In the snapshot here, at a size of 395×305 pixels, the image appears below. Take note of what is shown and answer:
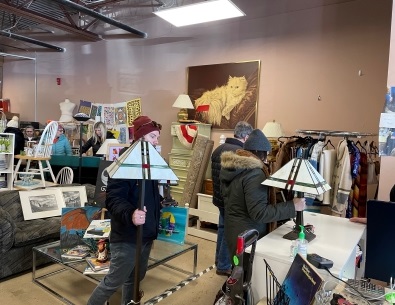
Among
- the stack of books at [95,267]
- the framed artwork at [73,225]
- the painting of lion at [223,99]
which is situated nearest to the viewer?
the stack of books at [95,267]

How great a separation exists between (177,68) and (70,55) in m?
Result: 3.50

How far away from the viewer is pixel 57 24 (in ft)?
20.6

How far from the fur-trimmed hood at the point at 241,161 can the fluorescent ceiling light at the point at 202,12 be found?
7.46ft

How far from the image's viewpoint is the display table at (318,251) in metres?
1.56

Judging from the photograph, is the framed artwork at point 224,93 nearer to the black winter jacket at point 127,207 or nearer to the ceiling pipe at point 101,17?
the ceiling pipe at point 101,17

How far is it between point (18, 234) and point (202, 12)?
332 centimetres

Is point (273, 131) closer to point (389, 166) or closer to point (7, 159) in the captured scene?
point (389, 166)

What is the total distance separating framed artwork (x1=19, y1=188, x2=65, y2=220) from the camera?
3.62m

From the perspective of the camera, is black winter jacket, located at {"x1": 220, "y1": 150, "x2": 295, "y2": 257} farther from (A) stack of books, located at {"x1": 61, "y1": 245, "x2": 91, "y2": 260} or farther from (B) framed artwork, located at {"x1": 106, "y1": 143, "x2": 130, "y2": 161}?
(B) framed artwork, located at {"x1": 106, "y1": 143, "x2": 130, "y2": 161}

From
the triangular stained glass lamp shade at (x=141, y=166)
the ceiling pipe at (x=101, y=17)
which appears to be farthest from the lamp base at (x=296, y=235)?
the ceiling pipe at (x=101, y=17)

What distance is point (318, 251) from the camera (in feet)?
5.55

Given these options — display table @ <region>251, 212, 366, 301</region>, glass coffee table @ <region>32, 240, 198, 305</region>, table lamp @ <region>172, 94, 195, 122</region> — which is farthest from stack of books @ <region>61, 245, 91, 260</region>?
table lamp @ <region>172, 94, 195, 122</region>

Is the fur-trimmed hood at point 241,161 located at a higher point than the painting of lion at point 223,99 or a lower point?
lower

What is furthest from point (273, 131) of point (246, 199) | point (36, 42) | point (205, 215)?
point (36, 42)
